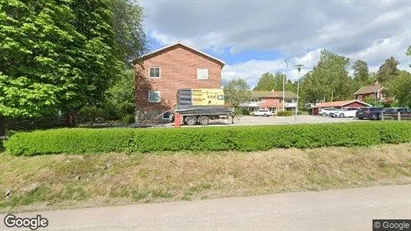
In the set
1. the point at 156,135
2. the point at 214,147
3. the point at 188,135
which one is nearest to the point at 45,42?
the point at 156,135

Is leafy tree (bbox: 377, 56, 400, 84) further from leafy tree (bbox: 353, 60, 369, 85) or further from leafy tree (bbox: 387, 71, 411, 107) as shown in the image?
leafy tree (bbox: 387, 71, 411, 107)

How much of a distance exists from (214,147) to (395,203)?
16.8 ft

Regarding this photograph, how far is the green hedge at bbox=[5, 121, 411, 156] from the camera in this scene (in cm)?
914

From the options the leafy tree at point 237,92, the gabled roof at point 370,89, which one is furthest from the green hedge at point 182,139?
the gabled roof at point 370,89

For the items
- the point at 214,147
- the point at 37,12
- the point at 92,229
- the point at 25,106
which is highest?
the point at 37,12

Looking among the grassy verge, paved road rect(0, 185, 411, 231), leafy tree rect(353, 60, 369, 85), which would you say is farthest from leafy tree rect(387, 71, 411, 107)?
leafy tree rect(353, 60, 369, 85)

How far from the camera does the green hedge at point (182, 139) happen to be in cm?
914

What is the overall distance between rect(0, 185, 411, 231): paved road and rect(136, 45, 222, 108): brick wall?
25125 millimetres

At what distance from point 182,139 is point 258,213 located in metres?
4.34

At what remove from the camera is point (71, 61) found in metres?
12.0

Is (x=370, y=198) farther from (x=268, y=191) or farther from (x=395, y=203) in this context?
(x=268, y=191)

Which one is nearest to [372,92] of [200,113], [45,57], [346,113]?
[346,113]

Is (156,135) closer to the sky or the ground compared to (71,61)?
closer to the ground

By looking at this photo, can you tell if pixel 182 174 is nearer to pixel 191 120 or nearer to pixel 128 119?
pixel 191 120
